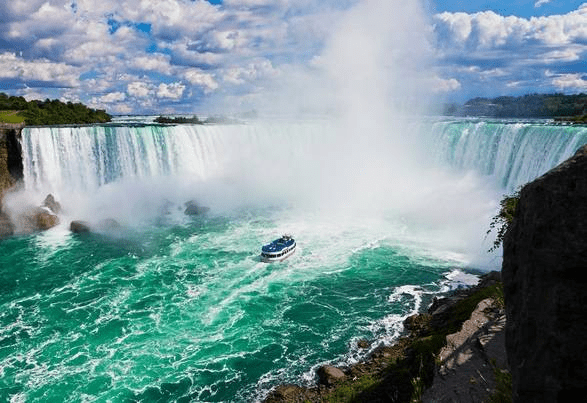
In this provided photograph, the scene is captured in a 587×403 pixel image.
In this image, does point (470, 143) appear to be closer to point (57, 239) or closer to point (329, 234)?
point (329, 234)

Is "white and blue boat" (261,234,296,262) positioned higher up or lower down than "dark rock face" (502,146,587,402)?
lower down

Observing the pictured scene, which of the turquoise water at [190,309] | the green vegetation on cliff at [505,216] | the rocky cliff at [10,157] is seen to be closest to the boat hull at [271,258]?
the turquoise water at [190,309]

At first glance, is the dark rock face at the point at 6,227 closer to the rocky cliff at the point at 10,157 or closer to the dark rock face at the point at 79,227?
the rocky cliff at the point at 10,157

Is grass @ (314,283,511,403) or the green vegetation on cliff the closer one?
grass @ (314,283,511,403)

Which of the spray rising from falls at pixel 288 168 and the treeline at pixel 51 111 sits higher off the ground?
the treeline at pixel 51 111

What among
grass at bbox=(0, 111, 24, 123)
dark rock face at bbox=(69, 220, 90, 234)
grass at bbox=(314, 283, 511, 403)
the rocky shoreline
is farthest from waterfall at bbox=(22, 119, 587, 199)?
grass at bbox=(314, 283, 511, 403)

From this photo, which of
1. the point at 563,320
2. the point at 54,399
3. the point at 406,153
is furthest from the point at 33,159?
the point at 563,320

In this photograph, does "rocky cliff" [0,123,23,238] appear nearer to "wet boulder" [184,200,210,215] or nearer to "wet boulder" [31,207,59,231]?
"wet boulder" [31,207,59,231]
